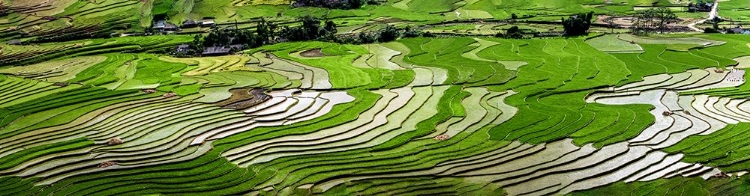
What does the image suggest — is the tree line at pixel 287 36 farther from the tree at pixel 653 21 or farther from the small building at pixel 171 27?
the tree at pixel 653 21

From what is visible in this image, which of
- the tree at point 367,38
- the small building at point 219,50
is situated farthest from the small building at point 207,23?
the tree at point 367,38

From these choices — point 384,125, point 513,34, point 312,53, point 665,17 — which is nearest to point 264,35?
point 312,53

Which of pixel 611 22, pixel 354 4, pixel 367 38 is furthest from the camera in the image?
pixel 354 4

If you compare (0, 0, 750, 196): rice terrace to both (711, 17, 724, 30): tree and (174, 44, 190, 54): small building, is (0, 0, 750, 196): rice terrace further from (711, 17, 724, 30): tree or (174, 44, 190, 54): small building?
(711, 17, 724, 30): tree

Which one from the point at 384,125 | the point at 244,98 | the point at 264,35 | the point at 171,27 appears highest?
the point at 171,27

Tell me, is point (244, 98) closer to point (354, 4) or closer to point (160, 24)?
point (160, 24)

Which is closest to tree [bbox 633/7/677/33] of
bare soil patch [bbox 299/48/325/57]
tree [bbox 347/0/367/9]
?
bare soil patch [bbox 299/48/325/57]

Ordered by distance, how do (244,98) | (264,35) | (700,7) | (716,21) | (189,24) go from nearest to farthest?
(244,98) → (264,35) → (716,21) → (189,24) → (700,7)
